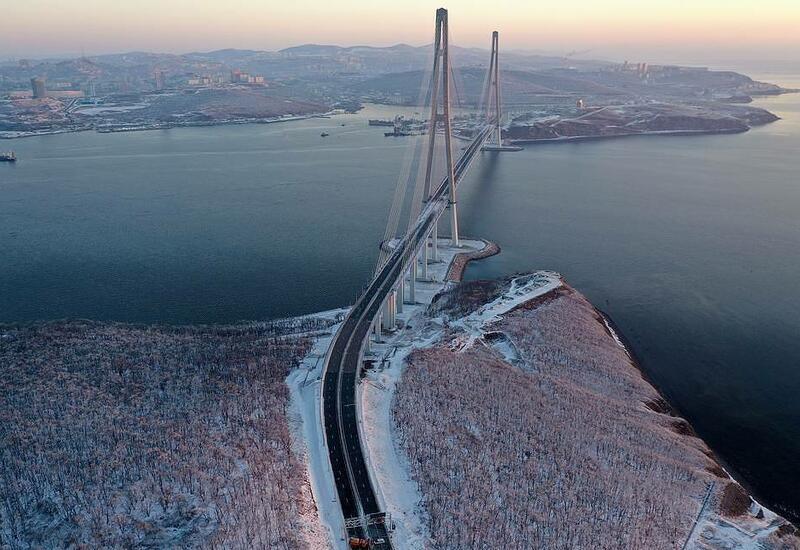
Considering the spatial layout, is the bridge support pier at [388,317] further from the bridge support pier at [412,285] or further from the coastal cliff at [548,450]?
the bridge support pier at [412,285]

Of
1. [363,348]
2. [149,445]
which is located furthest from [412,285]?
[149,445]

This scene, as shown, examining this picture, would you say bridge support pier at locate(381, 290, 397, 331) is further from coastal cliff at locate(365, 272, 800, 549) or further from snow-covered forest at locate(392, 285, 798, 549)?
snow-covered forest at locate(392, 285, 798, 549)

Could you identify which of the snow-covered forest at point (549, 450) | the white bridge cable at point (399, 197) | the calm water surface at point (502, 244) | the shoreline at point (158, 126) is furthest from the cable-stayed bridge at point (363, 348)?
the shoreline at point (158, 126)

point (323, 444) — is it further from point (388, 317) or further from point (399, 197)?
point (399, 197)

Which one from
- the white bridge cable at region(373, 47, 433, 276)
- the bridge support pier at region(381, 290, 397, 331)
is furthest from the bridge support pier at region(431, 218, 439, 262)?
the bridge support pier at region(381, 290, 397, 331)

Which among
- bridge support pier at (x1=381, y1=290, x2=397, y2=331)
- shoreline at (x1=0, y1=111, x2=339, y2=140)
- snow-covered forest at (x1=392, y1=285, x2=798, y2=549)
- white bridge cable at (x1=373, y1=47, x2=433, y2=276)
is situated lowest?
snow-covered forest at (x1=392, y1=285, x2=798, y2=549)

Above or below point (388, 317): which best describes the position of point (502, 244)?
above
